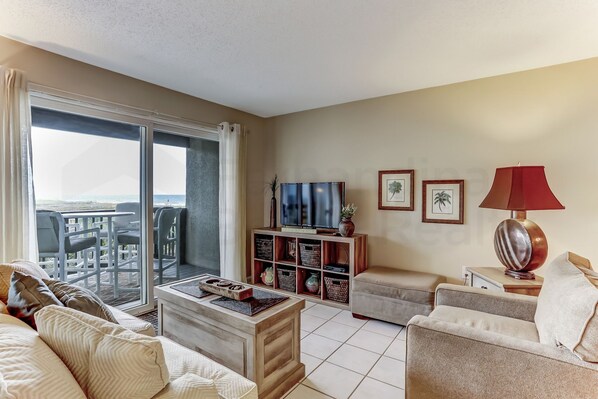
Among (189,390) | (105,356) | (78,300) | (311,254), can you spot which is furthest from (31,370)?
(311,254)

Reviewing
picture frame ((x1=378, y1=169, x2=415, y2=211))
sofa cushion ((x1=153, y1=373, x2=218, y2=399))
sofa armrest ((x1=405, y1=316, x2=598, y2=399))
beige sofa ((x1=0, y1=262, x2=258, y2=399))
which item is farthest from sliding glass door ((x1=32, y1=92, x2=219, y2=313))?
sofa armrest ((x1=405, y1=316, x2=598, y2=399))

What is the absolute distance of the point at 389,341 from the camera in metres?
2.51

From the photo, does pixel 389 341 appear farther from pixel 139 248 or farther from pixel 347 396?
pixel 139 248

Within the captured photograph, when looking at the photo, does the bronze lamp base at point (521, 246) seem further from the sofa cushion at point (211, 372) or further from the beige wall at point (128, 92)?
the beige wall at point (128, 92)

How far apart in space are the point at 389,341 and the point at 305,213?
1.68 m

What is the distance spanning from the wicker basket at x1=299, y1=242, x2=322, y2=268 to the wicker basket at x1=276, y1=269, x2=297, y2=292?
243 mm

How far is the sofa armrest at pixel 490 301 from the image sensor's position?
184cm

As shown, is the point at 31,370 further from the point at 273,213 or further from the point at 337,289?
the point at 273,213

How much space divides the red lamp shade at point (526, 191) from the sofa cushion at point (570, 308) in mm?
575

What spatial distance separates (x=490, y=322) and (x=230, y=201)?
290 centimetres

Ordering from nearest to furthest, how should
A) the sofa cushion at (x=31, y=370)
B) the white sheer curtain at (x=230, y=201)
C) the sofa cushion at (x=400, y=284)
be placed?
the sofa cushion at (x=31, y=370) → the sofa cushion at (x=400, y=284) → the white sheer curtain at (x=230, y=201)

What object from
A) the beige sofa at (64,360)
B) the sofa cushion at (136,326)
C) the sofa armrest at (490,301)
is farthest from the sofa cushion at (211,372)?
the sofa armrest at (490,301)

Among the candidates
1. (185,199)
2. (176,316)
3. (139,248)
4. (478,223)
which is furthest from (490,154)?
(139,248)

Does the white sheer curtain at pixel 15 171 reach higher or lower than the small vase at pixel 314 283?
higher
